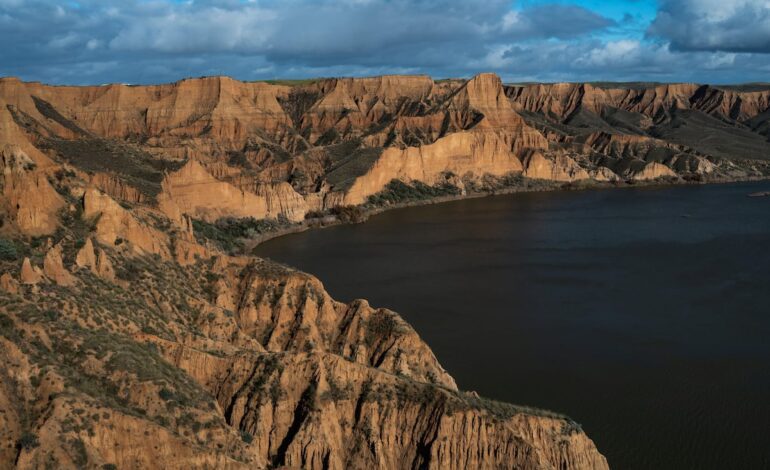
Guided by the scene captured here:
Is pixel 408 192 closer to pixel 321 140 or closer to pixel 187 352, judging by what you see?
pixel 321 140

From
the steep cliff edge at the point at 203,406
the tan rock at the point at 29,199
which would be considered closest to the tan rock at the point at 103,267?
the steep cliff edge at the point at 203,406

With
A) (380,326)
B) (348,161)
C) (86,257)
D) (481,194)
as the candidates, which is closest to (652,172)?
(481,194)

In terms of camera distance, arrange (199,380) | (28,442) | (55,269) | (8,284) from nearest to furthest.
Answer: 1. (28,442)
2. (8,284)
3. (199,380)
4. (55,269)

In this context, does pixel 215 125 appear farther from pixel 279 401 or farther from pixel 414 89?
pixel 279 401

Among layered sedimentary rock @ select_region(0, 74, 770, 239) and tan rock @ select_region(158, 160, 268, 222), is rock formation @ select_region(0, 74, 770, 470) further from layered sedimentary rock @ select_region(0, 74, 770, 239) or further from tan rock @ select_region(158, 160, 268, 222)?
layered sedimentary rock @ select_region(0, 74, 770, 239)

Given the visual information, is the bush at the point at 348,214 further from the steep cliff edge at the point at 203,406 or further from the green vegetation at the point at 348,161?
the steep cliff edge at the point at 203,406

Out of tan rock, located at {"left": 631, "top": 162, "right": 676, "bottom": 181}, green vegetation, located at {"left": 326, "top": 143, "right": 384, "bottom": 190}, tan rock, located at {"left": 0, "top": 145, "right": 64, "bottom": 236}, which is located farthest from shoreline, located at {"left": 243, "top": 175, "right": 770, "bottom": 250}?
tan rock, located at {"left": 0, "top": 145, "right": 64, "bottom": 236}

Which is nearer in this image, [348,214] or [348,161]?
[348,214]

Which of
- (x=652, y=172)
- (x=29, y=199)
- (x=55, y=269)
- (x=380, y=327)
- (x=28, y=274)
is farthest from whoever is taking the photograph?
(x=652, y=172)
